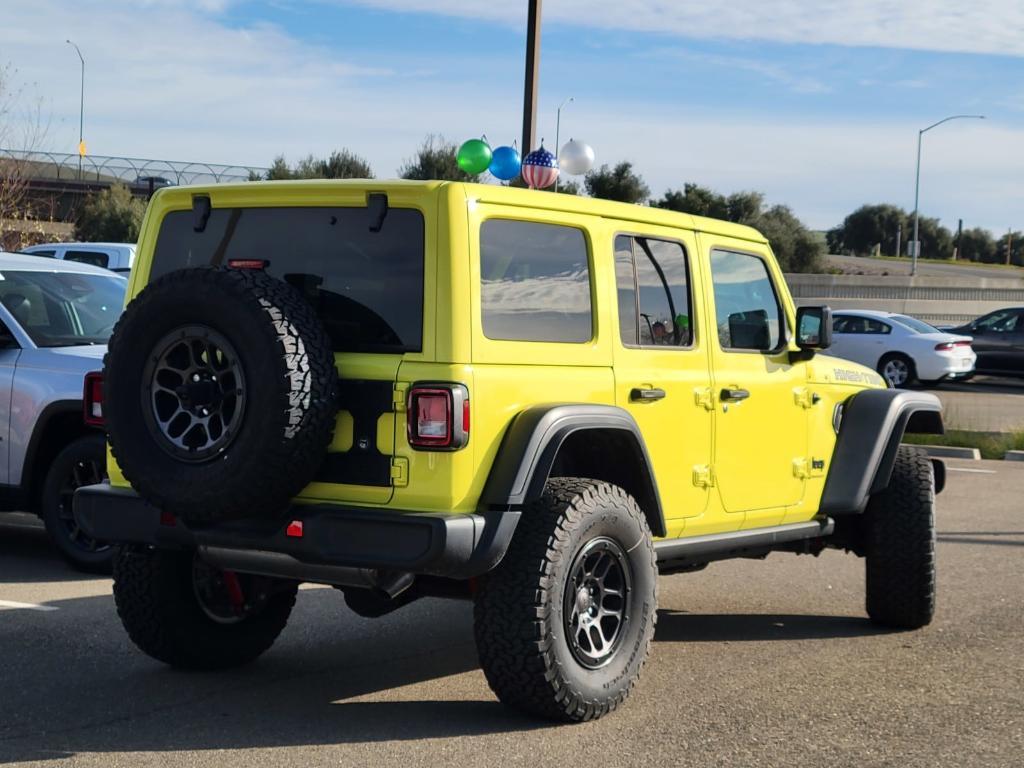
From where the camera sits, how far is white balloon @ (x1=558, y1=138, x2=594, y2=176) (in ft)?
55.9

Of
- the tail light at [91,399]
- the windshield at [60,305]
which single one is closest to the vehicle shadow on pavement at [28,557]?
the windshield at [60,305]

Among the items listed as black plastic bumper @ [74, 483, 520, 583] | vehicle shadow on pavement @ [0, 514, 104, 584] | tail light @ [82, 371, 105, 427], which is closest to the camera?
black plastic bumper @ [74, 483, 520, 583]

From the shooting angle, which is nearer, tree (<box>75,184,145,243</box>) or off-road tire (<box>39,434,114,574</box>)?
off-road tire (<box>39,434,114,574</box>)

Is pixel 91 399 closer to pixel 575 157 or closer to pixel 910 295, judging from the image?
pixel 575 157

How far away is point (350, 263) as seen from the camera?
18.0 ft

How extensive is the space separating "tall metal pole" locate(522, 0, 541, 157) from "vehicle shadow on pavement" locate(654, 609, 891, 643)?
399 inches

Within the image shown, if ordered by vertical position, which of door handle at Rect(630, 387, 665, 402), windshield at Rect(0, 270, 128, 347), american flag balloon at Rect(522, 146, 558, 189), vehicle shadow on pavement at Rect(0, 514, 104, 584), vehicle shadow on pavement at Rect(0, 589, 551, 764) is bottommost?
vehicle shadow on pavement at Rect(0, 514, 104, 584)

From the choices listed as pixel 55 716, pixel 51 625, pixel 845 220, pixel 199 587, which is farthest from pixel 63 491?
pixel 845 220

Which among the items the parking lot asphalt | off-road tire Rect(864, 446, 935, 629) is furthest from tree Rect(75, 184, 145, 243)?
off-road tire Rect(864, 446, 935, 629)

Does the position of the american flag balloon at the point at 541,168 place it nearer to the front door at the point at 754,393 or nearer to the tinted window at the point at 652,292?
the front door at the point at 754,393

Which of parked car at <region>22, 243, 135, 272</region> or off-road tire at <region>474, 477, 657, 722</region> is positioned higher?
parked car at <region>22, 243, 135, 272</region>

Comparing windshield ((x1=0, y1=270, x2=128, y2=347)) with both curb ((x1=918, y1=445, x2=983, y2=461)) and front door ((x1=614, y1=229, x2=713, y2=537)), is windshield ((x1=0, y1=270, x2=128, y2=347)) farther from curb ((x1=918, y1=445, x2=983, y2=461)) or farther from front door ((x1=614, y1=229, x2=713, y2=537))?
curb ((x1=918, y1=445, x2=983, y2=461))

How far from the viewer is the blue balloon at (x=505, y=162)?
50.1 ft

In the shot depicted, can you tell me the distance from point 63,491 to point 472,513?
4285 millimetres
